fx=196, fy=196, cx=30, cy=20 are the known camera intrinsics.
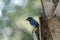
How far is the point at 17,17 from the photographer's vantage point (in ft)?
7.25

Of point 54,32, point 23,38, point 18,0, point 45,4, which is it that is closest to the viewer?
point 54,32

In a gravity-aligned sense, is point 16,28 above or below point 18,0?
below

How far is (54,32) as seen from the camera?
0.97 metres

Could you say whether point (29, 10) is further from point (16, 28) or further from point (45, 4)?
point (45, 4)

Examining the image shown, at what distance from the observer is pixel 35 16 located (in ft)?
7.17

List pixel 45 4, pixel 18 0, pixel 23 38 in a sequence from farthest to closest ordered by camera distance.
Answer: pixel 18 0 < pixel 23 38 < pixel 45 4

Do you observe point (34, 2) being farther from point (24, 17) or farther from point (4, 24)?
point (4, 24)

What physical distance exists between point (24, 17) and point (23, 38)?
242 millimetres

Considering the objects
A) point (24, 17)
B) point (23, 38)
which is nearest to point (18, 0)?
point (24, 17)

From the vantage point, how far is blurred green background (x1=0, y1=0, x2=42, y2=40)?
84.7 inches

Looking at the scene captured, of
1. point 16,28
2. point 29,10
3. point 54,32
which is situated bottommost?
point 54,32

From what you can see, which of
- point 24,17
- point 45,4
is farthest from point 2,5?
point 45,4

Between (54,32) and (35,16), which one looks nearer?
(54,32)

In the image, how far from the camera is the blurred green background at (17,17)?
84.7 inches
